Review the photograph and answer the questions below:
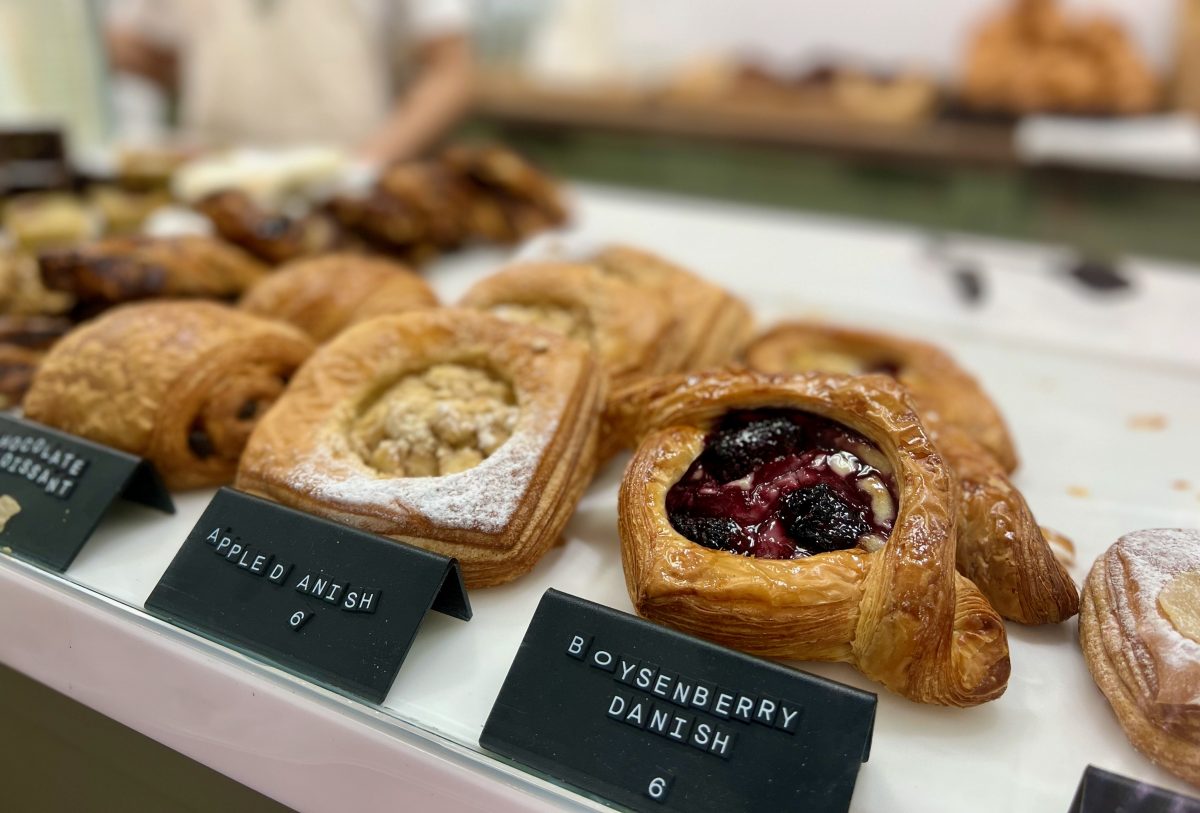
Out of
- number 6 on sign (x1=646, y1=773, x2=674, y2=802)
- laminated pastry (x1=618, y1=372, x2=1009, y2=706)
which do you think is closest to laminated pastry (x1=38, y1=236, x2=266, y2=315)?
laminated pastry (x1=618, y1=372, x2=1009, y2=706)

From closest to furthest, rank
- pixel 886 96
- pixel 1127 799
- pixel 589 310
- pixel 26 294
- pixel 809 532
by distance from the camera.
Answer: pixel 1127 799, pixel 809 532, pixel 589 310, pixel 26 294, pixel 886 96

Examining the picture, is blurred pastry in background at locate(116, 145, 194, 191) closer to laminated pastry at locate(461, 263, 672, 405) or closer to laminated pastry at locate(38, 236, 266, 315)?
laminated pastry at locate(38, 236, 266, 315)

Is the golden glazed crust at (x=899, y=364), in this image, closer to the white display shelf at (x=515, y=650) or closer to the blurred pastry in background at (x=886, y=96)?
the white display shelf at (x=515, y=650)

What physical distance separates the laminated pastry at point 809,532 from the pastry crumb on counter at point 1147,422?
66cm

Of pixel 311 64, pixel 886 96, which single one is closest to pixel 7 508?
pixel 311 64

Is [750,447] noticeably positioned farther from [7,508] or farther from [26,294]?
[26,294]

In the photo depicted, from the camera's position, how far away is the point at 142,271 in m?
1.48

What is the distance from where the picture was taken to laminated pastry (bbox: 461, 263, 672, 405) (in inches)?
50.7

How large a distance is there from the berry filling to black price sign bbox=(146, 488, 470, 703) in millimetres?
278

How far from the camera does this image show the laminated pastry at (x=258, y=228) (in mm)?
1733

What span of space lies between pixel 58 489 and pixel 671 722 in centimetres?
83

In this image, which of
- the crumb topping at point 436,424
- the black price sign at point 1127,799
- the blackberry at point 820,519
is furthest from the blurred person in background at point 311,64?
the black price sign at point 1127,799

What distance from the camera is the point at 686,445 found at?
3.35ft

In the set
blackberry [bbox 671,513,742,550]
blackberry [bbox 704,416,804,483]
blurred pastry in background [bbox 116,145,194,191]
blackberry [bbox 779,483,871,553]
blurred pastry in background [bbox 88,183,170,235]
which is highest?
blackberry [bbox 704,416,804,483]
